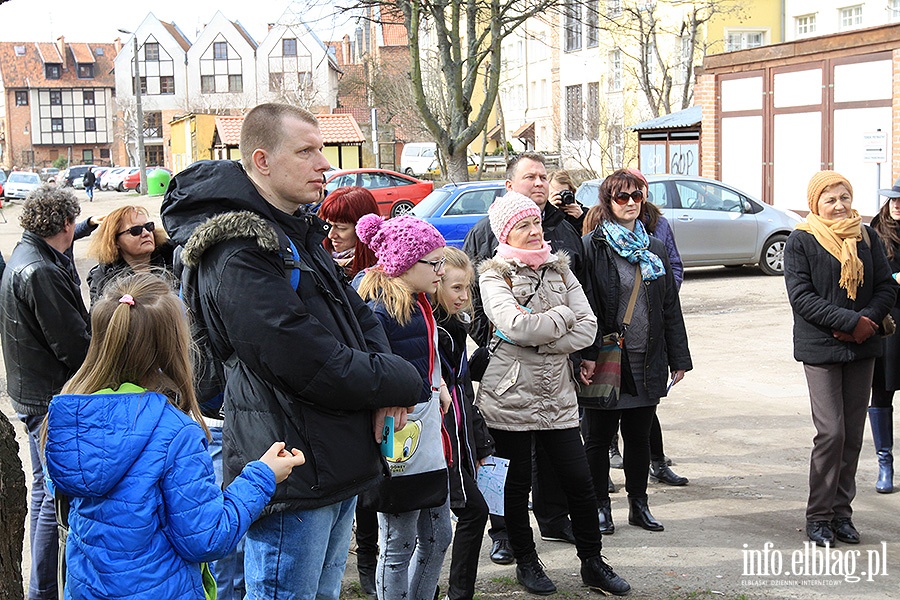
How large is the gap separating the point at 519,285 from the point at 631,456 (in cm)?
134

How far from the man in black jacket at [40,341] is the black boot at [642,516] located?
10.0ft

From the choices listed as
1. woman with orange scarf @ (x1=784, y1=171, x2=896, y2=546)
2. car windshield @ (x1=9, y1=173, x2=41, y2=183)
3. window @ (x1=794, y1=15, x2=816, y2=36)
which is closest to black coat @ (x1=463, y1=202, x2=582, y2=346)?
woman with orange scarf @ (x1=784, y1=171, x2=896, y2=546)

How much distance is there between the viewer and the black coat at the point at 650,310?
18.1 ft

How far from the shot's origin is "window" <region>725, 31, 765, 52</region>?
118 feet

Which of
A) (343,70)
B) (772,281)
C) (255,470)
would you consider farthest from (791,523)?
(343,70)

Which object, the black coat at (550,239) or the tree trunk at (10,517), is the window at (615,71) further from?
the tree trunk at (10,517)

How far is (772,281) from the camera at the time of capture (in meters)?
16.4

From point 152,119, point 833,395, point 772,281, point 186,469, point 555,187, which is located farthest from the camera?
point 152,119

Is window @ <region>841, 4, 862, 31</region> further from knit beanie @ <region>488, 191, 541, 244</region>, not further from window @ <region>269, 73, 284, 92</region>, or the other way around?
window @ <region>269, 73, 284, 92</region>

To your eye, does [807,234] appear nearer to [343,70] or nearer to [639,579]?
[639,579]

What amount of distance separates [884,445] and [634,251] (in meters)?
2.28

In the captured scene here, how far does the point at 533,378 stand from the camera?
484cm

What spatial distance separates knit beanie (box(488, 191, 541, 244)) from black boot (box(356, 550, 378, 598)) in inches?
67.8

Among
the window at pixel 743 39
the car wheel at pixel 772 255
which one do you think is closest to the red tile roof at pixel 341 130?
the window at pixel 743 39
